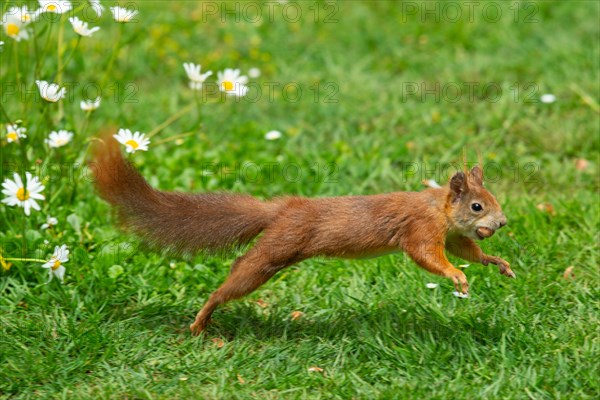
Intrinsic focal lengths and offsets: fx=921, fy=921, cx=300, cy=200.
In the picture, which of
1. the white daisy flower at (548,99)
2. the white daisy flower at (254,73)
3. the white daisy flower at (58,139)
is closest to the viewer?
the white daisy flower at (58,139)

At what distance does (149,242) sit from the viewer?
4.28 meters

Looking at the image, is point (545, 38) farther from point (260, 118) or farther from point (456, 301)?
point (456, 301)

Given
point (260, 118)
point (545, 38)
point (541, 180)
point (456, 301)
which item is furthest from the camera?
point (545, 38)

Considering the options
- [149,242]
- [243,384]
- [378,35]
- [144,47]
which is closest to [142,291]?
[149,242]

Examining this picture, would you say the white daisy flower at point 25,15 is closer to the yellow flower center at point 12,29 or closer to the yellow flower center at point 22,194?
the yellow flower center at point 12,29

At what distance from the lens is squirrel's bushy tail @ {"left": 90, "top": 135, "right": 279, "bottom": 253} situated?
419 cm

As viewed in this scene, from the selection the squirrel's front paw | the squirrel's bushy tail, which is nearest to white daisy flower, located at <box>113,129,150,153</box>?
the squirrel's bushy tail

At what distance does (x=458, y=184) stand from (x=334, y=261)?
1.11 meters

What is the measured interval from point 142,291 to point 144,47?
3.54m

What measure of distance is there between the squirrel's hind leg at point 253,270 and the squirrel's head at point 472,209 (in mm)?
749

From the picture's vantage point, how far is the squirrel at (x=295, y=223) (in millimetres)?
3977

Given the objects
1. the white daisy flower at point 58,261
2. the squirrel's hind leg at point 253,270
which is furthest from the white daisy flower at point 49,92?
the squirrel's hind leg at point 253,270

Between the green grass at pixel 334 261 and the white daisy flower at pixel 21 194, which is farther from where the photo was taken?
the white daisy flower at pixel 21 194

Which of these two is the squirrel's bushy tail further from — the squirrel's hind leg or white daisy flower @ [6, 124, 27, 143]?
white daisy flower @ [6, 124, 27, 143]
